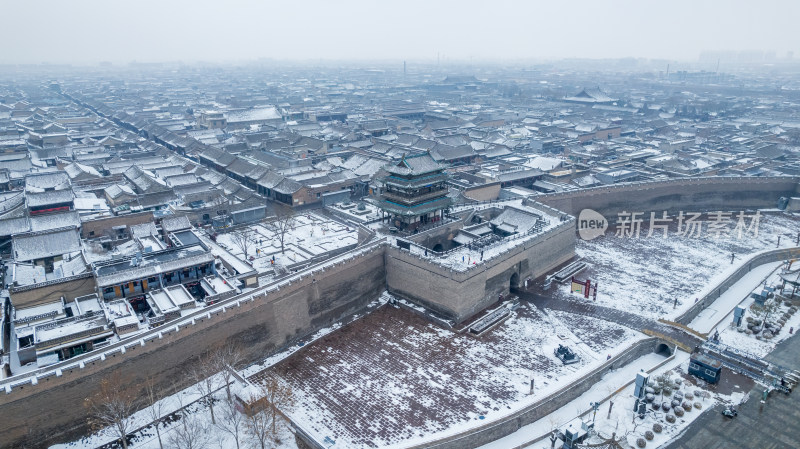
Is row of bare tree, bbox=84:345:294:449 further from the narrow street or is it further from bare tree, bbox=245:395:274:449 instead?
the narrow street

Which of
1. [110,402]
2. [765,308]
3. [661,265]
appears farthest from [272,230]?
[765,308]

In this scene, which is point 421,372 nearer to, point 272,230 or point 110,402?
point 110,402

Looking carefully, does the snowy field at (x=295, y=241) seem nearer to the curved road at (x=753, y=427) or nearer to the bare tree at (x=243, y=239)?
the bare tree at (x=243, y=239)

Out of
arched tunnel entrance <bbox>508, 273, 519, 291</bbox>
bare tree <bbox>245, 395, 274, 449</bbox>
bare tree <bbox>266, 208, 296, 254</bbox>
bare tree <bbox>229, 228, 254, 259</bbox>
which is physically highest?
bare tree <bbox>266, 208, 296, 254</bbox>

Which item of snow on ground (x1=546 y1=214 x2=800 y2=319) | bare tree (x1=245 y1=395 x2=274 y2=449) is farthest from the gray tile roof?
snow on ground (x1=546 y1=214 x2=800 y2=319)

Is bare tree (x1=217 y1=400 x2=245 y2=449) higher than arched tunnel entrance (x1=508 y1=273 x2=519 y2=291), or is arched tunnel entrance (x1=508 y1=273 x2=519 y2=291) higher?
arched tunnel entrance (x1=508 y1=273 x2=519 y2=291)

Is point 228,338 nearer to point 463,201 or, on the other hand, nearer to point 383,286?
point 383,286
